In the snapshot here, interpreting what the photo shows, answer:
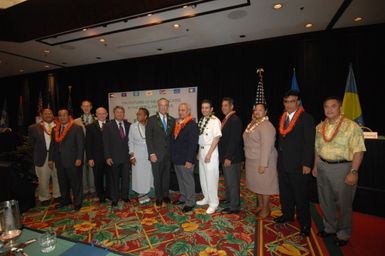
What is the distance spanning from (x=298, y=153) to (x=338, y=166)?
0.40 meters

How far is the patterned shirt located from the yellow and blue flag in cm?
269

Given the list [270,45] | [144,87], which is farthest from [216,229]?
[144,87]

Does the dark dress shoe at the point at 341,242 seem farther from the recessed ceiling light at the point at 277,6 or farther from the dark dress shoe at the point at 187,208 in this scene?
the recessed ceiling light at the point at 277,6

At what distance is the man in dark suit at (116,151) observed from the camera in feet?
11.5

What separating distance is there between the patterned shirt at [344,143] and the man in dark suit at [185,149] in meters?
1.67

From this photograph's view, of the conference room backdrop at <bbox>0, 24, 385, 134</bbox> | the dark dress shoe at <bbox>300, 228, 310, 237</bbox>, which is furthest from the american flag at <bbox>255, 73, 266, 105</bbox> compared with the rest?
the dark dress shoe at <bbox>300, 228, 310, 237</bbox>

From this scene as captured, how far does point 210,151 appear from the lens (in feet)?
10.3

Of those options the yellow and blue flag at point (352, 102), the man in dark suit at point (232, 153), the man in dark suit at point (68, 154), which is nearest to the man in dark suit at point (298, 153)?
the man in dark suit at point (232, 153)

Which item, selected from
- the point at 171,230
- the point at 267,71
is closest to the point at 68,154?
the point at 171,230

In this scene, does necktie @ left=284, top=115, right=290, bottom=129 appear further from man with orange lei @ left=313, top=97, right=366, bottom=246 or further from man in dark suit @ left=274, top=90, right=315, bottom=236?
man with orange lei @ left=313, top=97, right=366, bottom=246

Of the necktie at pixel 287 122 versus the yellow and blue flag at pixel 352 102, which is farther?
the yellow and blue flag at pixel 352 102

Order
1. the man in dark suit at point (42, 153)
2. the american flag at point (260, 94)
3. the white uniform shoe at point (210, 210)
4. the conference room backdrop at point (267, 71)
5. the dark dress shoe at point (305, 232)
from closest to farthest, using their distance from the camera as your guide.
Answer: the dark dress shoe at point (305, 232), the white uniform shoe at point (210, 210), the man in dark suit at point (42, 153), the conference room backdrop at point (267, 71), the american flag at point (260, 94)

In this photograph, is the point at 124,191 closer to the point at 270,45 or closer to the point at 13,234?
the point at 13,234

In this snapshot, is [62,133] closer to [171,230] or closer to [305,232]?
[171,230]
